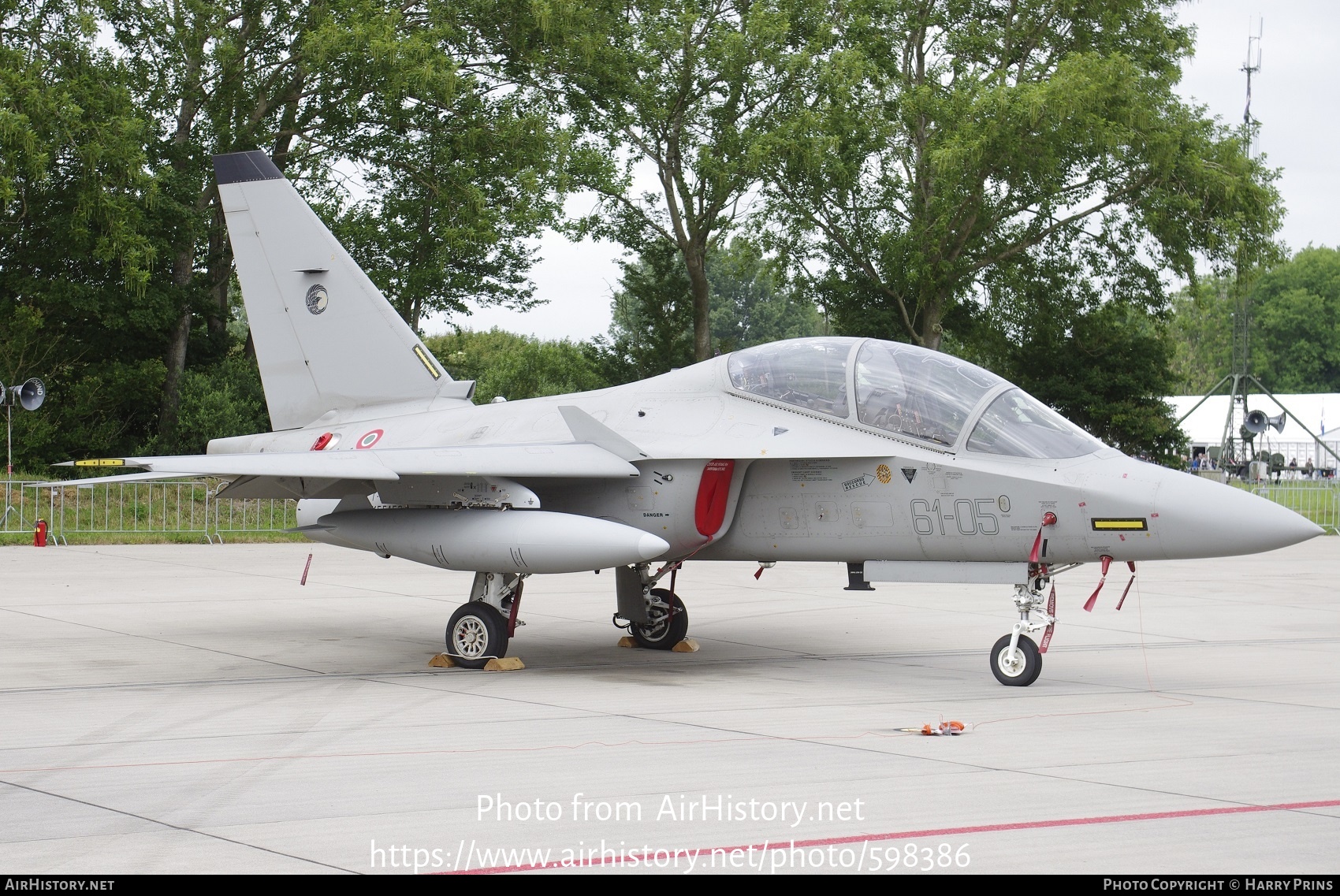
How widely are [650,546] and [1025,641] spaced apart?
2831mm

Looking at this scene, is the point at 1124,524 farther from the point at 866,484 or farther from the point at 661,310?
the point at 661,310

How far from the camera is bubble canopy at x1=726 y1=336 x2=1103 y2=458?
382 inches

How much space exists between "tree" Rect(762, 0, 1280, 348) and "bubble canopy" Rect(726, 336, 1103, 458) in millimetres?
25456

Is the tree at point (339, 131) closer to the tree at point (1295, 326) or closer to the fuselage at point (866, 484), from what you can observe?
the fuselage at point (866, 484)

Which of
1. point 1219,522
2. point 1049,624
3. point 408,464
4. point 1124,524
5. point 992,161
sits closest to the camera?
point 1219,522

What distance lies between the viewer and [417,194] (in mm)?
33844

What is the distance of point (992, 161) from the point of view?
36438 mm

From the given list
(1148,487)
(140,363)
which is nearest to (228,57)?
(140,363)

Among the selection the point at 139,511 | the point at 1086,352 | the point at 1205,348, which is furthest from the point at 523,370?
the point at 1205,348

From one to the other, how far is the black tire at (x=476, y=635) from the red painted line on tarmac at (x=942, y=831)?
590 cm

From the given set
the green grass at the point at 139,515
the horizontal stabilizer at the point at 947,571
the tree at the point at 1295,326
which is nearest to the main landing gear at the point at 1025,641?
the horizontal stabilizer at the point at 947,571

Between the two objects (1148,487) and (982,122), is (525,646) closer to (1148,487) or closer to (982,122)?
(1148,487)

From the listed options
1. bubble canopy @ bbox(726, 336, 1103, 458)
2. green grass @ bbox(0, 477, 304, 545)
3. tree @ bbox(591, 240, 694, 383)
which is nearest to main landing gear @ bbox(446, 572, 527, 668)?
bubble canopy @ bbox(726, 336, 1103, 458)
